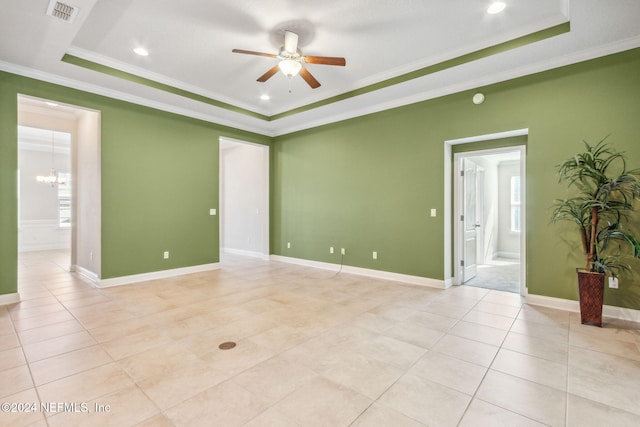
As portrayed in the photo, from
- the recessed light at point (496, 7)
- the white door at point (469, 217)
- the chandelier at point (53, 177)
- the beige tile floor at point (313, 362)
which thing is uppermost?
the recessed light at point (496, 7)

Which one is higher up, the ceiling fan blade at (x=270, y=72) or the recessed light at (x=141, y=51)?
the recessed light at (x=141, y=51)

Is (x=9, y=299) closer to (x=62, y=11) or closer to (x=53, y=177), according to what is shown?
(x=62, y=11)

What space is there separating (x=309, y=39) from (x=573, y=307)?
460 centimetres

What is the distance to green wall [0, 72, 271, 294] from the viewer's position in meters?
3.83

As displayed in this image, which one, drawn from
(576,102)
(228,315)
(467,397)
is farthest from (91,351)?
(576,102)

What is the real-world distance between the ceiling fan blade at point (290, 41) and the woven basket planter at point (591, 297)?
13.4 ft

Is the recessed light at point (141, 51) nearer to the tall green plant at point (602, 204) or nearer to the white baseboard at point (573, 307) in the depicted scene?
the tall green plant at point (602, 204)

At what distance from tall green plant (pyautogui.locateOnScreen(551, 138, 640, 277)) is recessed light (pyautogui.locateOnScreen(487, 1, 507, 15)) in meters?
1.83

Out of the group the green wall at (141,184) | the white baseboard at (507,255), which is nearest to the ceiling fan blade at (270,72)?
the green wall at (141,184)

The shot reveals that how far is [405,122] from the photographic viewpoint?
197 inches

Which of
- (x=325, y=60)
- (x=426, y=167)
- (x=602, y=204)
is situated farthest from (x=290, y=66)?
(x=602, y=204)

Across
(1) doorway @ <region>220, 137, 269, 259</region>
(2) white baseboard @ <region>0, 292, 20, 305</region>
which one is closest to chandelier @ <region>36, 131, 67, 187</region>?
(1) doorway @ <region>220, 137, 269, 259</region>

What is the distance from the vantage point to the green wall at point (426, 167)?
3.44 metres

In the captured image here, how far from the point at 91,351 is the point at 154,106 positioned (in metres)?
4.13
